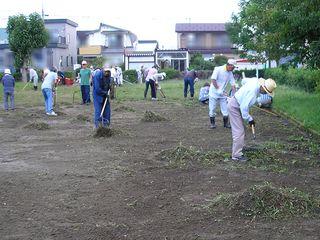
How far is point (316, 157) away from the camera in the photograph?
28.5 ft

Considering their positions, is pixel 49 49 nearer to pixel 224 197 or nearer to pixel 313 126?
pixel 313 126

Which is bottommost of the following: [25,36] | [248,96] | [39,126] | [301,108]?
[39,126]

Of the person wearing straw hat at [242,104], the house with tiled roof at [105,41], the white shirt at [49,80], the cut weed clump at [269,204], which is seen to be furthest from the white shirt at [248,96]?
the house with tiled roof at [105,41]

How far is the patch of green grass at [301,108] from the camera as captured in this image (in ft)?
41.2

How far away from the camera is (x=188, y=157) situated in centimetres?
859

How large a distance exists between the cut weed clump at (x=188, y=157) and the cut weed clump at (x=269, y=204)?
2349 millimetres

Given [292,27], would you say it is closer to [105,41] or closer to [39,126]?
[39,126]

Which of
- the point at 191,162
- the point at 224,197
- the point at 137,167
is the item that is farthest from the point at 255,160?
the point at 224,197

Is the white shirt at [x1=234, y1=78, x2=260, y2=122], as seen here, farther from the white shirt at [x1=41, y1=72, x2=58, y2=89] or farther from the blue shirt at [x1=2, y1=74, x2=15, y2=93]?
the blue shirt at [x1=2, y1=74, x2=15, y2=93]

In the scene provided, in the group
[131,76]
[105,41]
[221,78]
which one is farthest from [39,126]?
[105,41]

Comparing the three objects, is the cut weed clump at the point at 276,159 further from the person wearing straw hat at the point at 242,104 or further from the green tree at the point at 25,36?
the green tree at the point at 25,36

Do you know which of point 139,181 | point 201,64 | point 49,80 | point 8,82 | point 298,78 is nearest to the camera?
point 139,181

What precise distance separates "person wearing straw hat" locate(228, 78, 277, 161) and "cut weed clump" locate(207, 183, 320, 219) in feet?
7.70

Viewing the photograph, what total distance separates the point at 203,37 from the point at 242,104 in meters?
54.9
